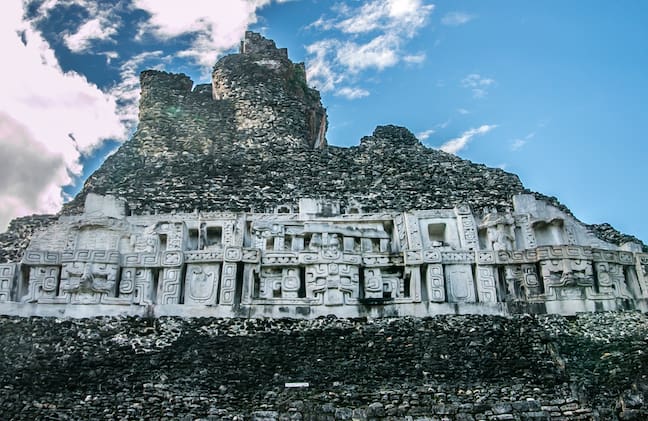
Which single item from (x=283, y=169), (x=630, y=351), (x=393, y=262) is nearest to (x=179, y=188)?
(x=283, y=169)

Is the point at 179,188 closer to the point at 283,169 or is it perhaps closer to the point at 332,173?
the point at 283,169

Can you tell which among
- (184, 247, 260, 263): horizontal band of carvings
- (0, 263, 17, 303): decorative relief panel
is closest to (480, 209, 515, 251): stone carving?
(184, 247, 260, 263): horizontal band of carvings

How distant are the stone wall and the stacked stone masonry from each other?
381mm

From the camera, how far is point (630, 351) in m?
10.8

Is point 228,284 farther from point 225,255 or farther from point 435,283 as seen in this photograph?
point 435,283

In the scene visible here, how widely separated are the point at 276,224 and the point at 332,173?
1.95 metres

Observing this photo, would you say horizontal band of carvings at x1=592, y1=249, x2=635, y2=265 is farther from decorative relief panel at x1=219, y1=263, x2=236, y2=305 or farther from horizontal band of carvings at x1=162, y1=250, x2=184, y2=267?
horizontal band of carvings at x1=162, y1=250, x2=184, y2=267

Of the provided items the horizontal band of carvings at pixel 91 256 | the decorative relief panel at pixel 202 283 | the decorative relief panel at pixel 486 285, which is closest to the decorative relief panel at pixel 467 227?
the decorative relief panel at pixel 486 285

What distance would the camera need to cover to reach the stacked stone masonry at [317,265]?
11680mm

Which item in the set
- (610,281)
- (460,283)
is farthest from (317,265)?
(610,281)

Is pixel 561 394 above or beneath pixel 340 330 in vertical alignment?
beneath

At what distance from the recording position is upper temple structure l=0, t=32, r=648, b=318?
11.7 metres

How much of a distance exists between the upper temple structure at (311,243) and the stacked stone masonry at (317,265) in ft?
0.07

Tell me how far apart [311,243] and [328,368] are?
2585 mm
